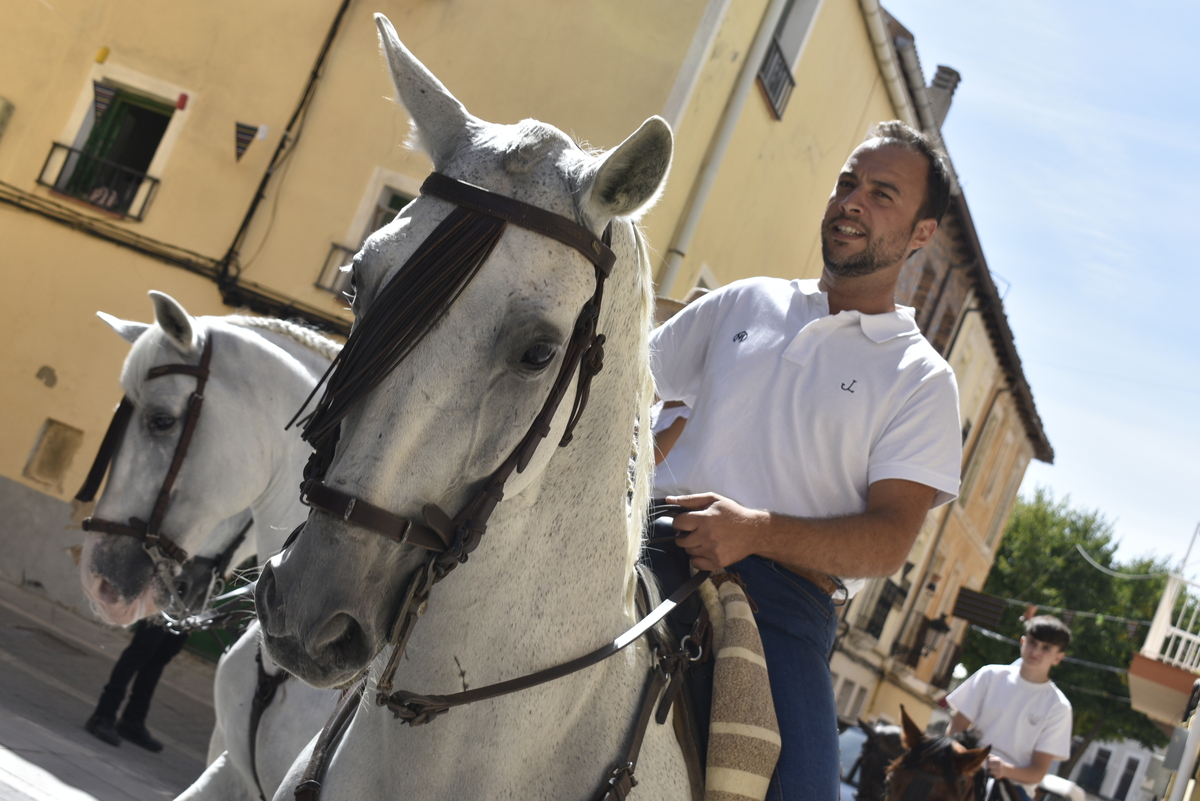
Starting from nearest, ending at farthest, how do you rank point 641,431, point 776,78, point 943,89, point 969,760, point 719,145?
point 641,431
point 969,760
point 719,145
point 776,78
point 943,89

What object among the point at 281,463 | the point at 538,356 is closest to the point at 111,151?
the point at 281,463

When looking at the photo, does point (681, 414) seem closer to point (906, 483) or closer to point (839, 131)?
point (906, 483)

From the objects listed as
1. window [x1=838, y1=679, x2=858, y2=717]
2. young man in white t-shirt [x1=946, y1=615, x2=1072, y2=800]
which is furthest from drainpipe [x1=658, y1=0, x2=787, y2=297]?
window [x1=838, y1=679, x2=858, y2=717]

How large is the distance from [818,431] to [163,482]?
262 cm

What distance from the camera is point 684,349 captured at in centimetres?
296

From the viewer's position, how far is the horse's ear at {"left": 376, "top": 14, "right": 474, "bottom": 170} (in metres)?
1.90

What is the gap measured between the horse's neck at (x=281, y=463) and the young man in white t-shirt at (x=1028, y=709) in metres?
4.52

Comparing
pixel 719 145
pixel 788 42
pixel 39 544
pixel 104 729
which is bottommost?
pixel 39 544

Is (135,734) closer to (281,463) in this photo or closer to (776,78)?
(281,463)

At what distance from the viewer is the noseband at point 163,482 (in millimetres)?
3836

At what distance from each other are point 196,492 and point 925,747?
431 centimetres

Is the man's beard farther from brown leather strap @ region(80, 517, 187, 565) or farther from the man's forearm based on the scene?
brown leather strap @ region(80, 517, 187, 565)

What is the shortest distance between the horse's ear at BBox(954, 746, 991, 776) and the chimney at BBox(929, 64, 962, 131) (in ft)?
65.8

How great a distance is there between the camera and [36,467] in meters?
12.7
